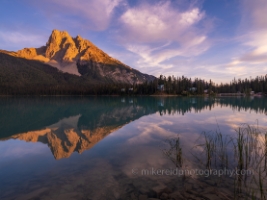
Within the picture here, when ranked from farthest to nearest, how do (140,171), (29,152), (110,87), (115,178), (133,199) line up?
(110,87) < (29,152) < (140,171) < (115,178) < (133,199)

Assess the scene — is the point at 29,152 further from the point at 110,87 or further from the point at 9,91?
the point at 9,91

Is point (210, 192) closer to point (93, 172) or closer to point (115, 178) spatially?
point (115, 178)

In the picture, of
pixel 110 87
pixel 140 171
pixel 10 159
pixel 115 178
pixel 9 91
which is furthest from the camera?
pixel 9 91

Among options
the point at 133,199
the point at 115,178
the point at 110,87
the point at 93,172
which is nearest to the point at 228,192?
the point at 133,199

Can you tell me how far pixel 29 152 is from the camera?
13.4 meters

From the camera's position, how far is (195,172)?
8.88m

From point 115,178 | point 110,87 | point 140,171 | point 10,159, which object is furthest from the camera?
point 110,87

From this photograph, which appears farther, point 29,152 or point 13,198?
point 29,152

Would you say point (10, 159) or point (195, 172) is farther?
point (10, 159)

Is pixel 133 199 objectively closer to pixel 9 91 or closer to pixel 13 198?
pixel 13 198

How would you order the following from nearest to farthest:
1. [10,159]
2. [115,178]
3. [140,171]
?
[115,178], [140,171], [10,159]

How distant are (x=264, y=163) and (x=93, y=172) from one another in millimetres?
8964

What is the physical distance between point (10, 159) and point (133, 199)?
9.47 metres

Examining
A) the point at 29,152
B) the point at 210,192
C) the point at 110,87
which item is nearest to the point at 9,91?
the point at 110,87
